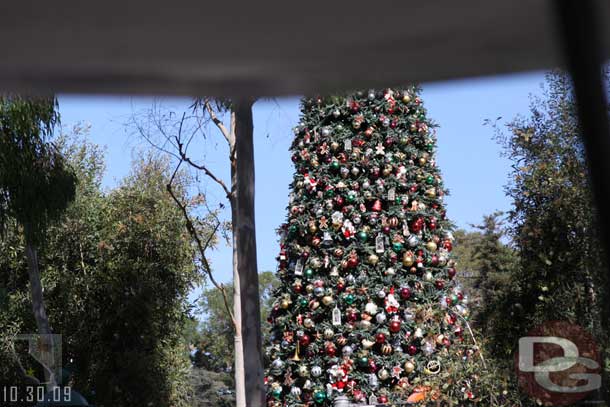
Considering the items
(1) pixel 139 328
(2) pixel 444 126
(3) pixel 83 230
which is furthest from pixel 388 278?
(3) pixel 83 230

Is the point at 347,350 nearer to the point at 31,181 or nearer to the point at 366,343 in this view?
the point at 366,343

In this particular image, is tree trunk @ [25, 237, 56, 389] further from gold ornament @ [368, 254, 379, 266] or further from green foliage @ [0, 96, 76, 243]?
gold ornament @ [368, 254, 379, 266]

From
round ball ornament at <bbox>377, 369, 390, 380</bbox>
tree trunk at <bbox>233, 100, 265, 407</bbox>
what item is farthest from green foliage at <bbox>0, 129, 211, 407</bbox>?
tree trunk at <bbox>233, 100, 265, 407</bbox>

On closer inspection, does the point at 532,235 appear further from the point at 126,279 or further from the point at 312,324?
the point at 126,279

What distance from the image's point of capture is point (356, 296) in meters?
7.21

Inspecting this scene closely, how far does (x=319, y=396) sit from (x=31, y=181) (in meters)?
5.08

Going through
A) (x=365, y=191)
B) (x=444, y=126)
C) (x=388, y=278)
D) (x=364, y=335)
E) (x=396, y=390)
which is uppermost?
(x=444, y=126)

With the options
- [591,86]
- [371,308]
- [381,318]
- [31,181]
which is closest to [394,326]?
[381,318]

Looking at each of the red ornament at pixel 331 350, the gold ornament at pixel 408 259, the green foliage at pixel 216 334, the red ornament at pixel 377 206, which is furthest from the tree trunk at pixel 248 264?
the green foliage at pixel 216 334

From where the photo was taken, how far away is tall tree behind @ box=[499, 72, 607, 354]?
202 inches

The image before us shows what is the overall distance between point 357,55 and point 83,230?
10.7m

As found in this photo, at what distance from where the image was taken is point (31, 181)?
31.4ft
